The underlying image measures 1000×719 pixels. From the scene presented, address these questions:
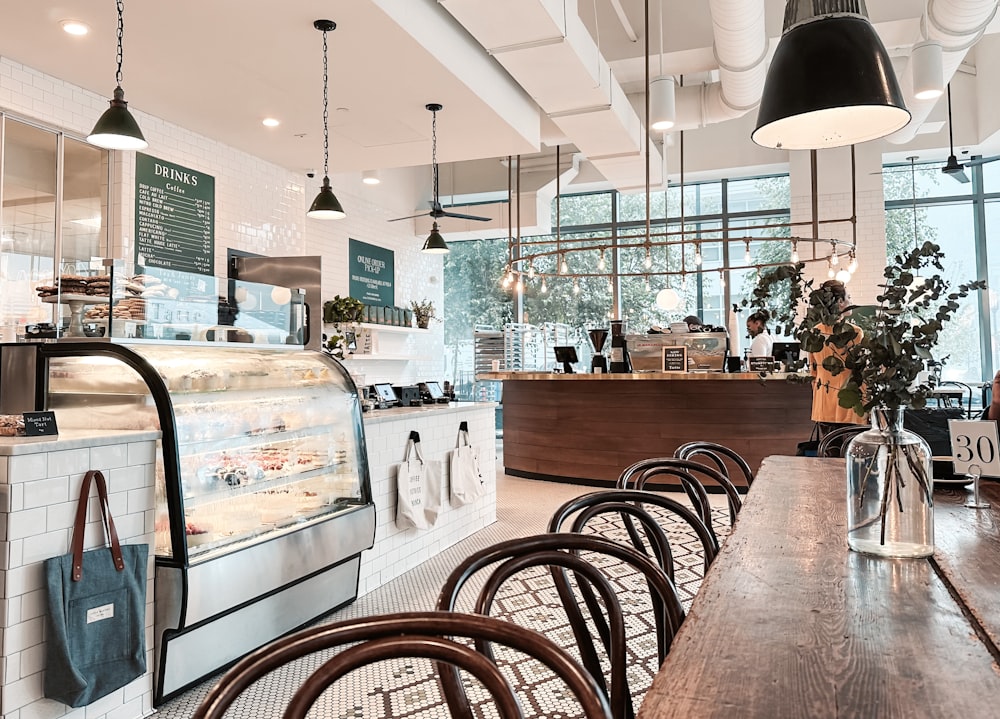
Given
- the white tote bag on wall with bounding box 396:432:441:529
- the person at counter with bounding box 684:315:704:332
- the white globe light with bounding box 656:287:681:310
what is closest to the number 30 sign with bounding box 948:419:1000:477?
the white tote bag on wall with bounding box 396:432:441:529

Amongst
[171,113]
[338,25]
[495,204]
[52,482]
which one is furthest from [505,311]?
[52,482]

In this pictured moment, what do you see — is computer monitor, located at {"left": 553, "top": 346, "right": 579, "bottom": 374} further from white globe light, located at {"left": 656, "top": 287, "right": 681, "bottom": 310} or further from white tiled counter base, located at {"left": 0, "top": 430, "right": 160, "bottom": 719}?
white tiled counter base, located at {"left": 0, "top": 430, "right": 160, "bottom": 719}

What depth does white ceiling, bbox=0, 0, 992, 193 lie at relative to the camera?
4293 millimetres

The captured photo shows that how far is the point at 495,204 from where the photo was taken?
36.2ft

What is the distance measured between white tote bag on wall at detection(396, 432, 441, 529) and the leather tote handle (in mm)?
1953

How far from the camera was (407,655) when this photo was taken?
2.93 ft

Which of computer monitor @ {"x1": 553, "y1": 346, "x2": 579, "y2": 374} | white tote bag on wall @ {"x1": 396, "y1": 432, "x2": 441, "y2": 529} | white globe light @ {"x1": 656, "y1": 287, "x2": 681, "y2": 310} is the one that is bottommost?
white tote bag on wall @ {"x1": 396, "y1": 432, "x2": 441, "y2": 529}

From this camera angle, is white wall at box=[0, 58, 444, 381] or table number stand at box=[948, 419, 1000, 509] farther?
white wall at box=[0, 58, 444, 381]

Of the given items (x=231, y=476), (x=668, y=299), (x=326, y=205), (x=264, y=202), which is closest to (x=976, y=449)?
(x=231, y=476)

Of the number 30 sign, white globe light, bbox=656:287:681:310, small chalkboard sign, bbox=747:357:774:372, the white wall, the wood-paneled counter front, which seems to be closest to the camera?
the number 30 sign

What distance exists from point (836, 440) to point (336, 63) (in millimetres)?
4037

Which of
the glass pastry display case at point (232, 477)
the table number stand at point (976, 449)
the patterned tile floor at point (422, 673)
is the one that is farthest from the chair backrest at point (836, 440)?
the glass pastry display case at point (232, 477)

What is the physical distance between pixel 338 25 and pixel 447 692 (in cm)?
422

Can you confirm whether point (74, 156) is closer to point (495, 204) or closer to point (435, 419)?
point (435, 419)
